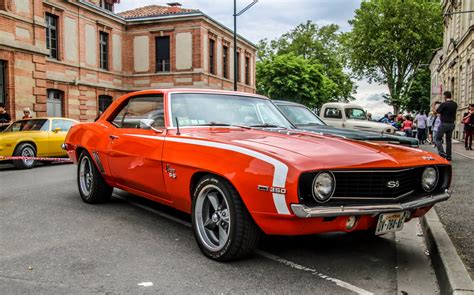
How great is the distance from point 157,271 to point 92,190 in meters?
2.82

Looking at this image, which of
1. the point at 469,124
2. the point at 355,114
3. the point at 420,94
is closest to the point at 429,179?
the point at 355,114

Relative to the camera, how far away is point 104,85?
2981cm

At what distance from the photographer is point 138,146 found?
196 inches

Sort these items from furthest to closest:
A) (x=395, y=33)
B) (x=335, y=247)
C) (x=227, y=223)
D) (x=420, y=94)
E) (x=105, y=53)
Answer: (x=420, y=94), (x=395, y=33), (x=105, y=53), (x=335, y=247), (x=227, y=223)

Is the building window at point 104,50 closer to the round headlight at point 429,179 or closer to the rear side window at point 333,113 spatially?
the rear side window at point 333,113

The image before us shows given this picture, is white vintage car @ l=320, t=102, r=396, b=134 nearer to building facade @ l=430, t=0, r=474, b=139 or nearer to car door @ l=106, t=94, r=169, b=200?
building facade @ l=430, t=0, r=474, b=139

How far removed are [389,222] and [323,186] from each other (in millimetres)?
749

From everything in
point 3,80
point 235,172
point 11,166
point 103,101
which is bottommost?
point 11,166

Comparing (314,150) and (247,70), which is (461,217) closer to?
(314,150)

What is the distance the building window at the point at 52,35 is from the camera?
24844mm

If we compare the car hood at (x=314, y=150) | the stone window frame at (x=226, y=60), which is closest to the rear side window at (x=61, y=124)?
the car hood at (x=314, y=150)

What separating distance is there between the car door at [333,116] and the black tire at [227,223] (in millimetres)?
12048

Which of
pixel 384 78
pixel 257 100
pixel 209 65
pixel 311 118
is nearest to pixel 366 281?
pixel 257 100

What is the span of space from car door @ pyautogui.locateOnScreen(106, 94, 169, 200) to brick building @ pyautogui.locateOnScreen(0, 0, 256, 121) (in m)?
15.0
